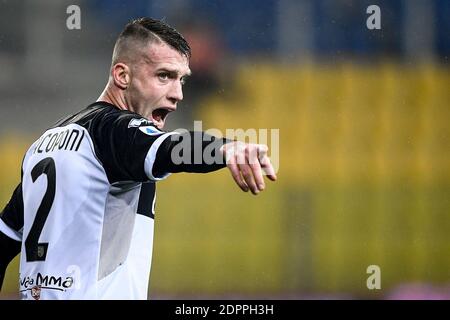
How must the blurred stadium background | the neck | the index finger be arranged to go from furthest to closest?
the blurred stadium background, the neck, the index finger

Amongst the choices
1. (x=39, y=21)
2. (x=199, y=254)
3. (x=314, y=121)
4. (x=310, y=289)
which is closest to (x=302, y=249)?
(x=310, y=289)

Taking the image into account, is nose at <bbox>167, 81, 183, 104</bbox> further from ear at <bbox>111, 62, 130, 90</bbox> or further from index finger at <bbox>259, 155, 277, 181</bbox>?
index finger at <bbox>259, 155, 277, 181</bbox>

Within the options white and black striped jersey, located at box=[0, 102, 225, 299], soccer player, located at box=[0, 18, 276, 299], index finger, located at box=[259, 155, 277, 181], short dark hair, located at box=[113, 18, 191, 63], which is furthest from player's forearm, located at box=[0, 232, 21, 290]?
index finger, located at box=[259, 155, 277, 181]

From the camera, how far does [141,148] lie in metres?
1.89

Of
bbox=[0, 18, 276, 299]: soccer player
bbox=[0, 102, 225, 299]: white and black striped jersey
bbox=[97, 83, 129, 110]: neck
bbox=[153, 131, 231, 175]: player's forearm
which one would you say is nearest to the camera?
bbox=[153, 131, 231, 175]: player's forearm

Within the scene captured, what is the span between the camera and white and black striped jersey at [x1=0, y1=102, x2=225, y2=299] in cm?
204

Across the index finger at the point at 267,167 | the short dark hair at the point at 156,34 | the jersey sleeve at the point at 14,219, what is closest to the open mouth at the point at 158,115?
the short dark hair at the point at 156,34

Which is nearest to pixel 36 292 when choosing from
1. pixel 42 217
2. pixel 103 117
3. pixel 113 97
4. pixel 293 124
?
pixel 42 217

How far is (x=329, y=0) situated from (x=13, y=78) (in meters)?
2.43

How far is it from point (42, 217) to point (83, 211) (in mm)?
119

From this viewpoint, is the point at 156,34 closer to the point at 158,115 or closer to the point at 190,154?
the point at 158,115

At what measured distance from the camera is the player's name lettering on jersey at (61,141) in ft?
6.88

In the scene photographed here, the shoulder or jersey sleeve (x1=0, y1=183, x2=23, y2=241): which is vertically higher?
the shoulder
